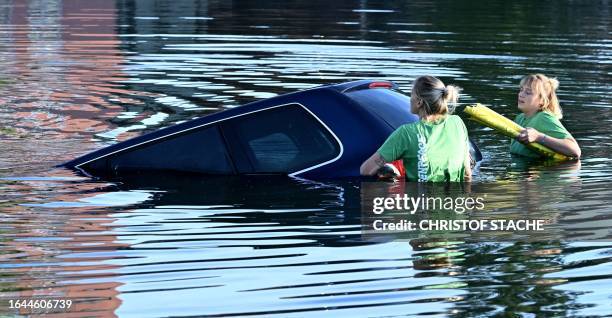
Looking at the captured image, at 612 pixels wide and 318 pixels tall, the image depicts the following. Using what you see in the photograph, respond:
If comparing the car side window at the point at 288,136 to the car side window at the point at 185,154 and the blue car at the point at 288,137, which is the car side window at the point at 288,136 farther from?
the car side window at the point at 185,154

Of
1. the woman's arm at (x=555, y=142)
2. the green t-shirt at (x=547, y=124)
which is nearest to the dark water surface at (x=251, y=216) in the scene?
the woman's arm at (x=555, y=142)

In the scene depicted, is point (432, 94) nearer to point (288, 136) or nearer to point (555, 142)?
point (288, 136)

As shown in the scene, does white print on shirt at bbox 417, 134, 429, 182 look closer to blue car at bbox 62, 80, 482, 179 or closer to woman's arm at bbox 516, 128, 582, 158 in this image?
blue car at bbox 62, 80, 482, 179

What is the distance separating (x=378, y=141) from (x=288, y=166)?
2.72 ft

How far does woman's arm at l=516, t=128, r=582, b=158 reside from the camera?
12.3 m

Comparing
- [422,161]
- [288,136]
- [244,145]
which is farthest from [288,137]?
[422,161]

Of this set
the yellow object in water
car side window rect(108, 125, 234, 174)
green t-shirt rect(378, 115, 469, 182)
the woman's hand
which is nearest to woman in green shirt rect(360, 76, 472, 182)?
green t-shirt rect(378, 115, 469, 182)

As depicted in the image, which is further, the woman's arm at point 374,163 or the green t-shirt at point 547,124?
the green t-shirt at point 547,124

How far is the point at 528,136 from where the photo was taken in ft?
40.1

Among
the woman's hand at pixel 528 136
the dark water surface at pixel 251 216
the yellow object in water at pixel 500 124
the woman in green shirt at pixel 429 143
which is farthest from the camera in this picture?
the woman's hand at pixel 528 136

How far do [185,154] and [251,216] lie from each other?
131 cm

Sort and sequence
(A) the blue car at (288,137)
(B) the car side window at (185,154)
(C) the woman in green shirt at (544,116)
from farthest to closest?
(C) the woman in green shirt at (544,116) → (B) the car side window at (185,154) → (A) the blue car at (288,137)

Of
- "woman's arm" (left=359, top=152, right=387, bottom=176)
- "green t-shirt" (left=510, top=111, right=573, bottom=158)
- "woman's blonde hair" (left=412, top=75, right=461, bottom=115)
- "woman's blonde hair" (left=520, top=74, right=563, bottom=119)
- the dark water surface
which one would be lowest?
the dark water surface

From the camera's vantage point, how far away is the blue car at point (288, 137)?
10.6 meters
